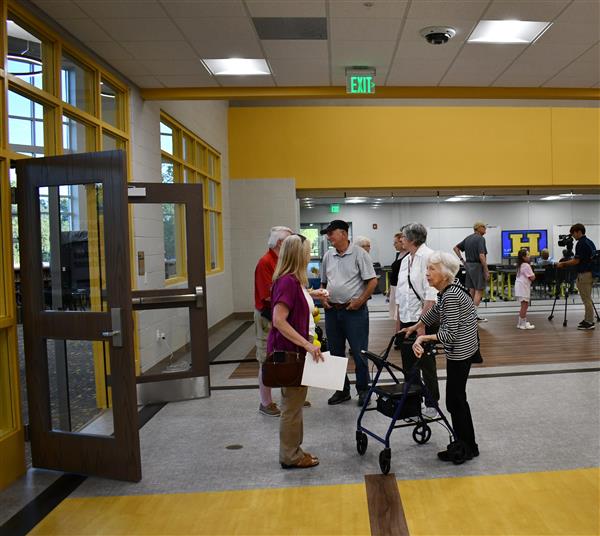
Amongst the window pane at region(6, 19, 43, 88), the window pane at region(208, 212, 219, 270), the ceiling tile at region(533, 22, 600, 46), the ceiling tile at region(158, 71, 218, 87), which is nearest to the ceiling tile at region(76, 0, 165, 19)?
the window pane at region(6, 19, 43, 88)

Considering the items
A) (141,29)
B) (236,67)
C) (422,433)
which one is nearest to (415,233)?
(422,433)

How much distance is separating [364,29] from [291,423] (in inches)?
131

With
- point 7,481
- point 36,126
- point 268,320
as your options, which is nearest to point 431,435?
point 268,320

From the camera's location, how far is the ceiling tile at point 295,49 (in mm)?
4957

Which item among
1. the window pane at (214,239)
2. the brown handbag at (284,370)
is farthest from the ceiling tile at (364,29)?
the window pane at (214,239)

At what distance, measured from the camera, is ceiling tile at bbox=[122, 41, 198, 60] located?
492 centimetres

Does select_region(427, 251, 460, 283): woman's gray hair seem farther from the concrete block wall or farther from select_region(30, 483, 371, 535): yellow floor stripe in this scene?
the concrete block wall

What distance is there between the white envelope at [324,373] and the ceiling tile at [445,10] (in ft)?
9.35

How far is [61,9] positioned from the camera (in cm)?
414

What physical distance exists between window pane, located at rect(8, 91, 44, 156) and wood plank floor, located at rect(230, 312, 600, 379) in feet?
10.2

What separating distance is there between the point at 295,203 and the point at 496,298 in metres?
5.20

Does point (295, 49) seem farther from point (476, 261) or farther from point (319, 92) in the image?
point (476, 261)

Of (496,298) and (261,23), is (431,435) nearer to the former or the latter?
(261,23)

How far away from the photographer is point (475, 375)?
5680 millimetres
